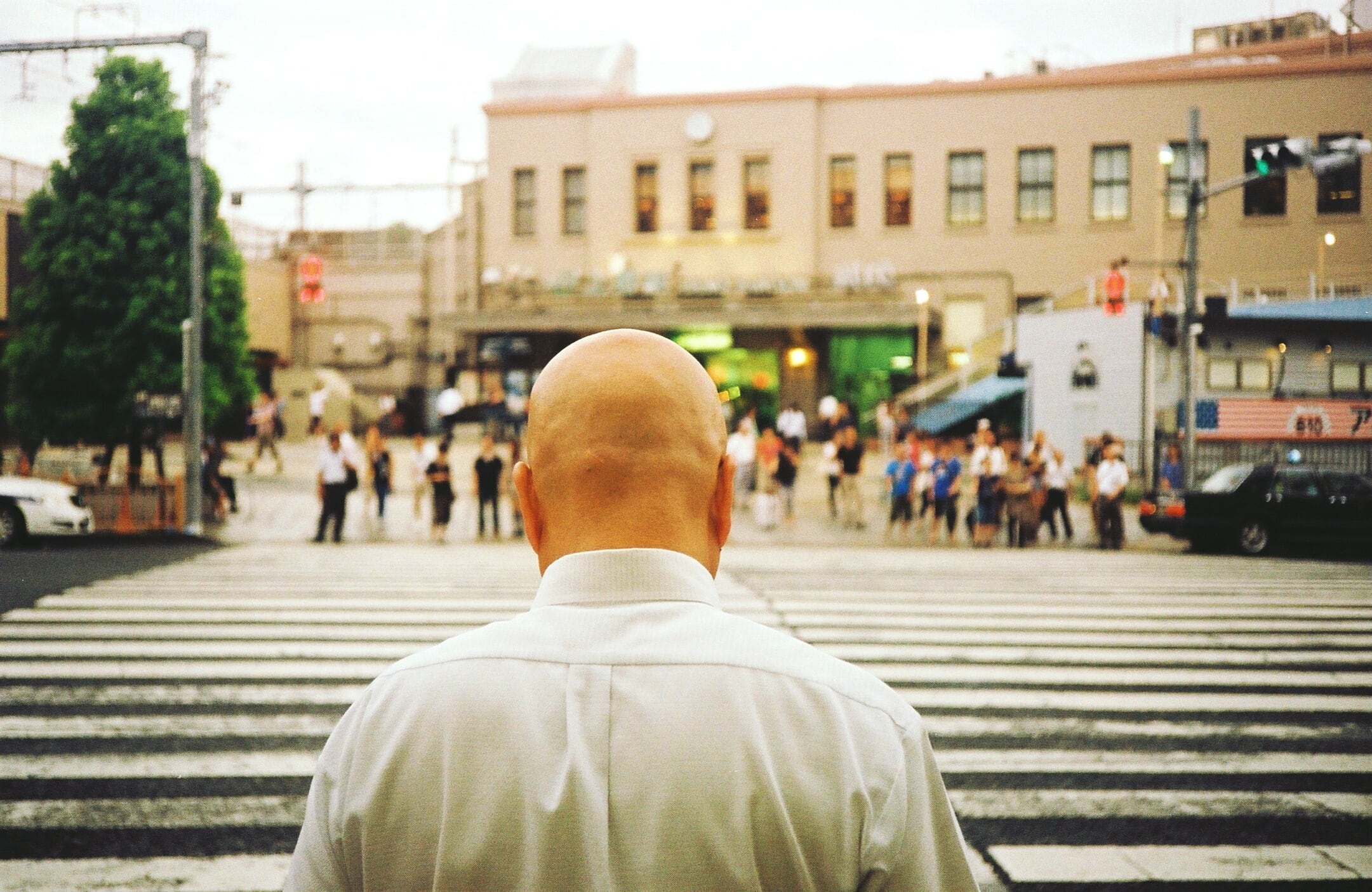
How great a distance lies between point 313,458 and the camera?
33.0 m

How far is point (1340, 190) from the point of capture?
976 inches

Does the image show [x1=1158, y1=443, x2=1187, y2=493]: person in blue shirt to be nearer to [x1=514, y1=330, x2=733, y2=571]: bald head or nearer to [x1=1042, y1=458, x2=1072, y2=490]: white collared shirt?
[x1=1042, y1=458, x2=1072, y2=490]: white collared shirt

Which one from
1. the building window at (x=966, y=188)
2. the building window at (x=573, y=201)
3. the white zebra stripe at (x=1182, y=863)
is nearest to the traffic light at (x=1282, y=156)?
the white zebra stripe at (x=1182, y=863)

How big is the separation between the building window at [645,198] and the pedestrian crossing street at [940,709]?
2661 cm

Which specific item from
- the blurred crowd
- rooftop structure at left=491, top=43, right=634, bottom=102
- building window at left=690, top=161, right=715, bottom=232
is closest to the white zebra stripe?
the blurred crowd

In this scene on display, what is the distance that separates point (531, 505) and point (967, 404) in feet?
98.7

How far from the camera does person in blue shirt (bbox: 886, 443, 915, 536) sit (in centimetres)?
1947

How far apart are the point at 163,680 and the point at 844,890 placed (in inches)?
297

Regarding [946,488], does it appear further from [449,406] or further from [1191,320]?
[449,406]

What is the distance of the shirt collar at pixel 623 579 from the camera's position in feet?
5.26

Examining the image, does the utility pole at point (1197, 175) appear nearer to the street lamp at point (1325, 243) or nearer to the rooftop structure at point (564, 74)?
the street lamp at point (1325, 243)

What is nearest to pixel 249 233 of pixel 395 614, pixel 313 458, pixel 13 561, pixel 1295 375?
pixel 313 458

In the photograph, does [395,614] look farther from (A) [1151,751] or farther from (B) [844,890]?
(B) [844,890]

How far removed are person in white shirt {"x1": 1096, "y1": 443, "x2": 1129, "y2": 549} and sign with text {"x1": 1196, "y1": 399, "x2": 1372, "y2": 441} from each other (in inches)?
59.9
